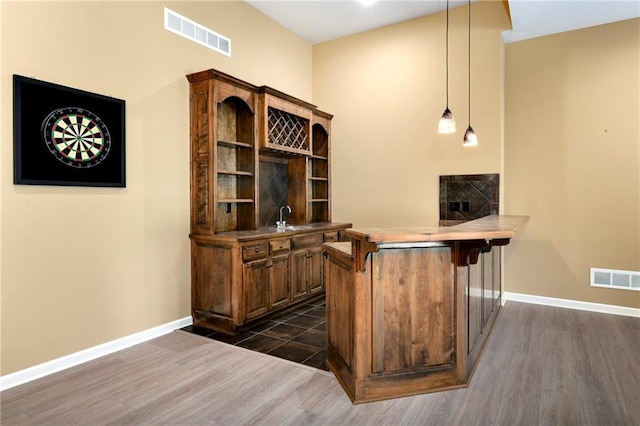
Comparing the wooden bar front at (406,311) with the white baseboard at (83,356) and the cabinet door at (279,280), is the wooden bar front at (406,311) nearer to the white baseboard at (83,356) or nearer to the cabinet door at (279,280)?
the cabinet door at (279,280)

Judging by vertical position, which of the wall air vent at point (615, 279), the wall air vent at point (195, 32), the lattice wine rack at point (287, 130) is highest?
the wall air vent at point (195, 32)

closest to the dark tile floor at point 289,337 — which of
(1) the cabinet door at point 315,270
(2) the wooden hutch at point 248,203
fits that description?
(2) the wooden hutch at point 248,203

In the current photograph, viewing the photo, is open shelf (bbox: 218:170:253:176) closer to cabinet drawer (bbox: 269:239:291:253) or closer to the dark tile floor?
cabinet drawer (bbox: 269:239:291:253)

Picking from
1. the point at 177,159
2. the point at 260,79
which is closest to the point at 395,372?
the point at 177,159

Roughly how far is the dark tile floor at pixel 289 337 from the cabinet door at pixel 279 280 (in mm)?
182

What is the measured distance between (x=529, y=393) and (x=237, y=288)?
2.42 meters

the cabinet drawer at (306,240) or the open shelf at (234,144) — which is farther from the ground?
the open shelf at (234,144)

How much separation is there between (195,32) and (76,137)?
1.70m

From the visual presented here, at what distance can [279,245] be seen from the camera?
4.05m

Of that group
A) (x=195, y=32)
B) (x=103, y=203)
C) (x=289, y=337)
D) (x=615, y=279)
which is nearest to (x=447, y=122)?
(x=289, y=337)

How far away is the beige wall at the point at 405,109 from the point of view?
177 inches

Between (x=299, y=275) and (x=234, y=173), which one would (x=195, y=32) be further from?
(x=299, y=275)

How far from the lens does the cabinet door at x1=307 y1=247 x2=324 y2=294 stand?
4.57 meters

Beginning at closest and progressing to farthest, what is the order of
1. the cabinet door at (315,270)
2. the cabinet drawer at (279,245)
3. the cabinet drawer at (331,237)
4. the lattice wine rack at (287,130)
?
the cabinet drawer at (279,245)
the lattice wine rack at (287,130)
the cabinet door at (315,270)
the cabinet drawer at (331,237)
